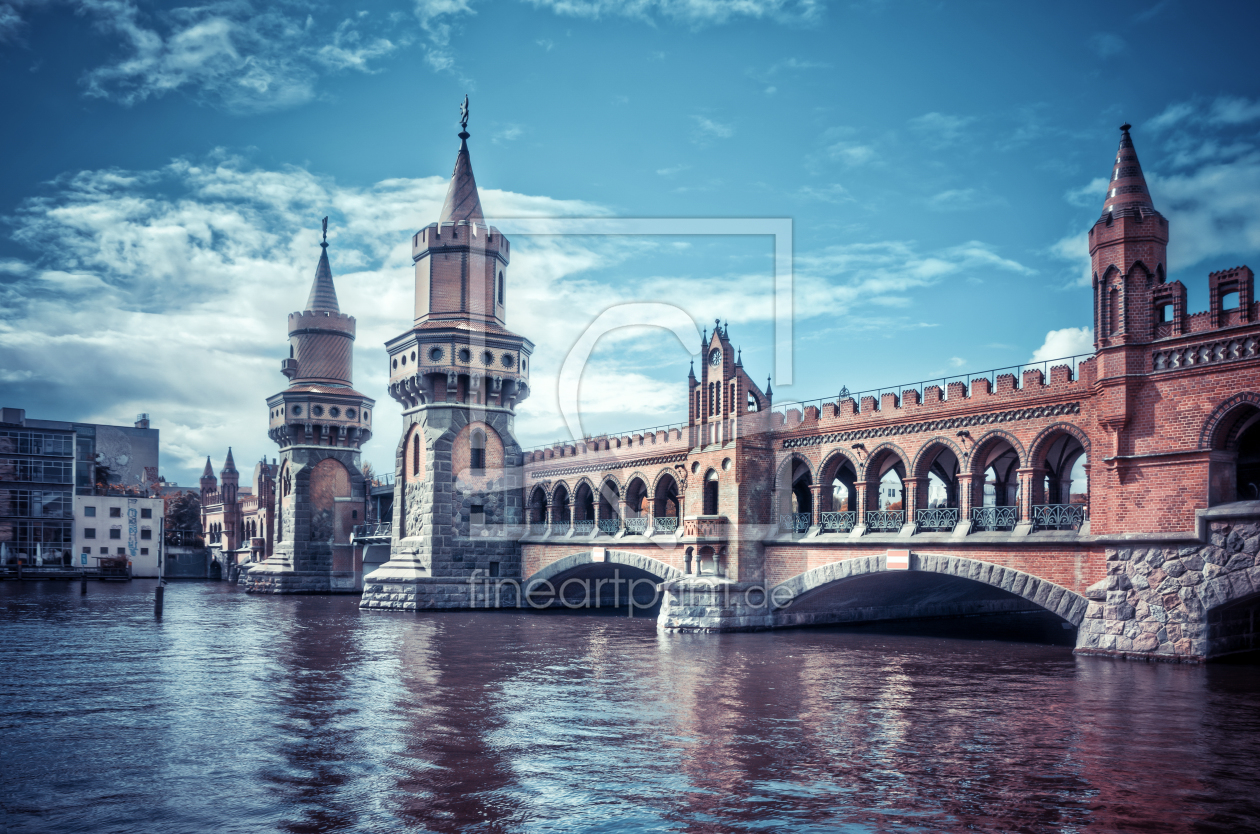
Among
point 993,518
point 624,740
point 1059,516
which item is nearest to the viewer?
point 624,740

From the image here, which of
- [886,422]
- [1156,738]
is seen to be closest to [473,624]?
[886,422]

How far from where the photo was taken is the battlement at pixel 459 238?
4462cm

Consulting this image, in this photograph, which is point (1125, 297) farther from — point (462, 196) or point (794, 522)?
point (462, 196)

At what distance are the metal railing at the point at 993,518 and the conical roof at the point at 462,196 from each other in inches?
1146

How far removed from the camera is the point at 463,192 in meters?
45.9

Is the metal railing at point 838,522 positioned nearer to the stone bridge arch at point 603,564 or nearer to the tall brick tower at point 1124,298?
the stone bridge arch at point 603,564

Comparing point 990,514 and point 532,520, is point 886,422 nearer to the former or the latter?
point 990,514

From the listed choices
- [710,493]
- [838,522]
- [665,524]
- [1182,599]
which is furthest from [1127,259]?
[665,524]

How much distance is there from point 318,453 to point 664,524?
30204mm

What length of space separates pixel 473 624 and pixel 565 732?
21.1m

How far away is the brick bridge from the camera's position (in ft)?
69.5

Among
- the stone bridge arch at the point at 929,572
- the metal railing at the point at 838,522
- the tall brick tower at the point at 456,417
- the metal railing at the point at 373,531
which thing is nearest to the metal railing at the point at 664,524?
the stone bridge arch at the point at 929,572

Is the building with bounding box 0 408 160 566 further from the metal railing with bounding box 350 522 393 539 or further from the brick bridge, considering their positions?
the brick bridge

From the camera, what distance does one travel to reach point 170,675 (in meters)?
22.0
